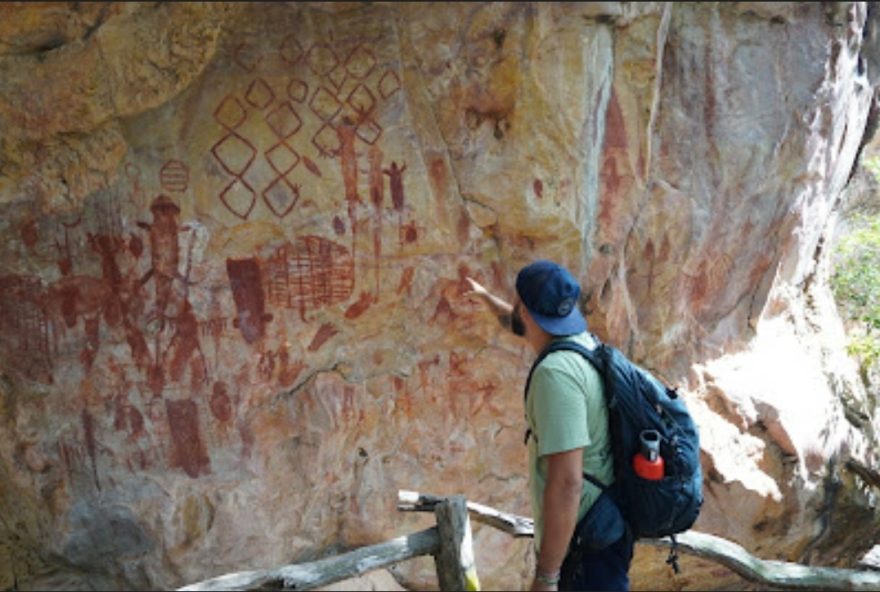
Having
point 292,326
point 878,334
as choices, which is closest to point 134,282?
point 292,326

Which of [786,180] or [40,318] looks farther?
[786,180]

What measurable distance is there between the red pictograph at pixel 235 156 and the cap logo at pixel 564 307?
210 cm

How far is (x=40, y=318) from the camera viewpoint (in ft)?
14.0

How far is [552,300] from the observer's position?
265cm

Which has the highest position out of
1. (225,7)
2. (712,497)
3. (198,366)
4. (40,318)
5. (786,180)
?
(225,7)

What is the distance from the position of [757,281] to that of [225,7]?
11.0 feet

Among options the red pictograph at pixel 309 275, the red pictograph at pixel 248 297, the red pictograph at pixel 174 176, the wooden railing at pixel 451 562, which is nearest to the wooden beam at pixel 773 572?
the wooden railing at pixel 451 562

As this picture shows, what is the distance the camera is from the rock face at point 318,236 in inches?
164

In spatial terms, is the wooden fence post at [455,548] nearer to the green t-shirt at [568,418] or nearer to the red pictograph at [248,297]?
the green t-shirt at [568,418]

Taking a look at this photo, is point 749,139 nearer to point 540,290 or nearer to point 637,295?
point 637,295

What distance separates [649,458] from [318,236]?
2.32 m

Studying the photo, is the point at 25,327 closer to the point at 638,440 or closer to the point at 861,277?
the point at 638,440

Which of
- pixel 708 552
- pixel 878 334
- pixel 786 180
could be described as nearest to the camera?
pixel 708 552

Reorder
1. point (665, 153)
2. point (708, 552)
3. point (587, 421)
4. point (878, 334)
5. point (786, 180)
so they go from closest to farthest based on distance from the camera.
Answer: point (587, 421) < point (708, 552) < point (665, 153) < point (786, 180) < point (878, 334)
